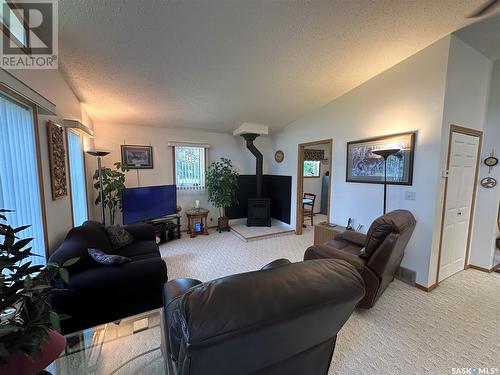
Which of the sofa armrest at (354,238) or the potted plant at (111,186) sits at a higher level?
the potted plant at (111,186)

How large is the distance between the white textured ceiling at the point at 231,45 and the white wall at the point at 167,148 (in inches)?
26.5

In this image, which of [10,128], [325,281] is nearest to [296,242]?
[325,281]

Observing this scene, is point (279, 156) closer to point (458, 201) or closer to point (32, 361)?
point (458, 201)

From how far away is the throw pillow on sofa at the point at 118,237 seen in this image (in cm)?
258

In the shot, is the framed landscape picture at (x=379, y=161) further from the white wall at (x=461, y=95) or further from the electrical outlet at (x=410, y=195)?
the white wall at (x=461, y=95)

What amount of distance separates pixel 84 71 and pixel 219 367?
307 centimetres

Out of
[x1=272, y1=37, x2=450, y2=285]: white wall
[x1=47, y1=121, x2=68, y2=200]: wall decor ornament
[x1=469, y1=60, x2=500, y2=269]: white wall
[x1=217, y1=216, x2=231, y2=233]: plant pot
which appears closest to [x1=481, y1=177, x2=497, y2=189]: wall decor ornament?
[x1=469, y1=60, x2=500, y2=269]: white wall

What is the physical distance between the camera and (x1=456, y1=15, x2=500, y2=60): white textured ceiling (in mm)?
2098

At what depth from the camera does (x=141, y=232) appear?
9.66ft

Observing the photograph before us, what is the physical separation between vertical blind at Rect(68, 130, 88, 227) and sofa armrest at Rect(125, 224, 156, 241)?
2.19 feet

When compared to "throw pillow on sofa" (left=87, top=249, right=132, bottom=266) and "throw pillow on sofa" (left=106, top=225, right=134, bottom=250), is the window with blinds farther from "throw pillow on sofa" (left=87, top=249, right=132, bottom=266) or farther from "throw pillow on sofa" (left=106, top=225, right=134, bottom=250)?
"throw pillow on sofa" (left=87, top=249, right=132, bottom=266)

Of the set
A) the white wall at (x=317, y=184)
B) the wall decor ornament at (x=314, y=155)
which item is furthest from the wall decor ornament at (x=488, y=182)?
the white wall at (x=317, y=184)

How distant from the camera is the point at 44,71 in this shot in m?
1.87

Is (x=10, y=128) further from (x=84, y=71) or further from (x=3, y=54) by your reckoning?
(x=84, y=71)
